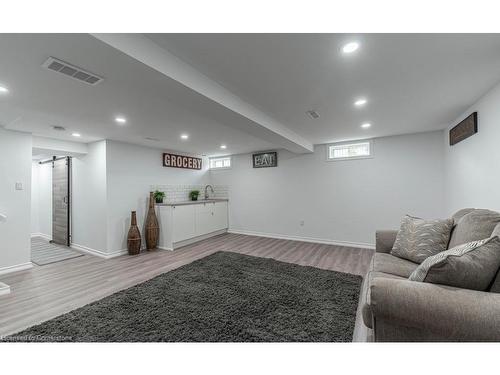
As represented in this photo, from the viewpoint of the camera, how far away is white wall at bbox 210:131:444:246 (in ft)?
12.7

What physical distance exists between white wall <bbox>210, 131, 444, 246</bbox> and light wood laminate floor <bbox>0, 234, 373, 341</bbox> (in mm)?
526

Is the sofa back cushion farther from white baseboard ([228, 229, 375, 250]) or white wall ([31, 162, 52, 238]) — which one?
white wall ([31, 162, 52, 238])

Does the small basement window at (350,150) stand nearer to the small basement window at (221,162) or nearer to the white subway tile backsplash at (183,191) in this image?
the small basement window at (221,162)

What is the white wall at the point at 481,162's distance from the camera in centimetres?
209

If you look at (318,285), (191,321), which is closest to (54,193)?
(191,321)

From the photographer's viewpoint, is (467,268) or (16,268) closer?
(467,268)

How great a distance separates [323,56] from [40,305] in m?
3.60

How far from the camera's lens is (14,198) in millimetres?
3344

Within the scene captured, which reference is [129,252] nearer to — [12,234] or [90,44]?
[12,234]

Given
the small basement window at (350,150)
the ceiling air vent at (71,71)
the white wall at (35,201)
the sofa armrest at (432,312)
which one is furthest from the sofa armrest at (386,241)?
the white wall at (35,201)

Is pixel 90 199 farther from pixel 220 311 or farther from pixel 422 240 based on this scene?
pixel 422 240

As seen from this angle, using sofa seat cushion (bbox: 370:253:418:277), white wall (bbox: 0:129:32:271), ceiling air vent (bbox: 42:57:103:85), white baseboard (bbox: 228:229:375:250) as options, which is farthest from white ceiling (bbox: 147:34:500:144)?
white wall (bbox: 0:129:32:271)

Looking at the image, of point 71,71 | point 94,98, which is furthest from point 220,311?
point 94,98

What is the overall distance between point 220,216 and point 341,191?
314 cm
